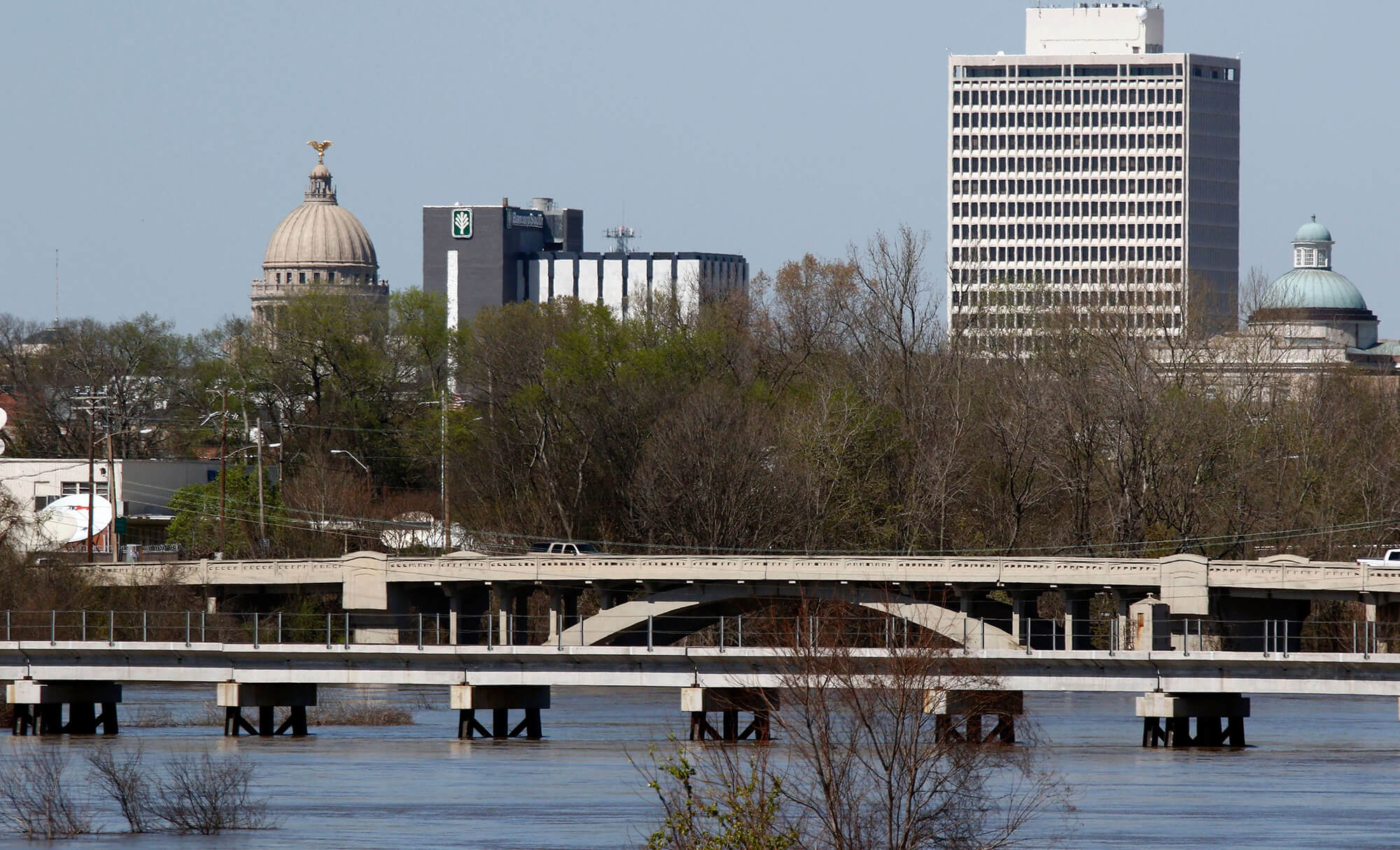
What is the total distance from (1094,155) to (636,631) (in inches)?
5095

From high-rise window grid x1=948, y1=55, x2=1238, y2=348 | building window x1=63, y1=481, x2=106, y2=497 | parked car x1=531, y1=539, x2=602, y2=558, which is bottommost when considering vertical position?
parked car x1=531, y1=539, x2=602, y2=558

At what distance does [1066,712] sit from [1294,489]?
16.9 meters

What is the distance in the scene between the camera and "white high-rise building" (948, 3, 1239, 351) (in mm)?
195000

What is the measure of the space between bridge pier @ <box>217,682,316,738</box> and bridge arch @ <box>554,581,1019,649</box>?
7.15 meters

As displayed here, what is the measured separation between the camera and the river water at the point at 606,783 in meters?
38.3

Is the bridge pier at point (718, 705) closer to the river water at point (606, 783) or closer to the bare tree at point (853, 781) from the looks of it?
the river water at point (606, 783)

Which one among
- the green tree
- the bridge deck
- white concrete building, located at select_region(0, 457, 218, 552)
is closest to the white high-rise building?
white concrete building, located at select_region(0, 457, 218, 552)

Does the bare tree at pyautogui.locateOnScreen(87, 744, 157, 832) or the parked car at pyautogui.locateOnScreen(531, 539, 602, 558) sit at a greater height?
the parked car at pyautogui.locateOnScreen(531, 539, 602, 558)

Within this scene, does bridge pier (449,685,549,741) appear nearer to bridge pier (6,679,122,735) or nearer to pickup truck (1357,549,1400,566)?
bridge pier (6,679,122,735)

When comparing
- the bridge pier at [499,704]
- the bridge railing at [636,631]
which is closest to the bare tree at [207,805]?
the bridge railing at [636,631]

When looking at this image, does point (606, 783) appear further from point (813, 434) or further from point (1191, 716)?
point (813, 434)

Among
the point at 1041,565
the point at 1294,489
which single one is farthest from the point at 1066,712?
the point at 1294,489

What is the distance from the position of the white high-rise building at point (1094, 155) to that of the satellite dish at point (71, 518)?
112 metres

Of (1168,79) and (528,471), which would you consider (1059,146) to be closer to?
(1168,79)
